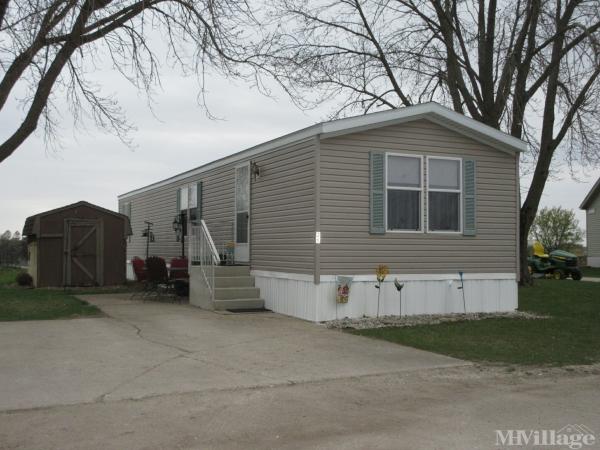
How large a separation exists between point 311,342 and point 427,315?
142 inches

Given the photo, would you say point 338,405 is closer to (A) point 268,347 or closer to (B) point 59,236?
(A) point 268,347

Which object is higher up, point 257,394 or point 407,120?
point 407,120

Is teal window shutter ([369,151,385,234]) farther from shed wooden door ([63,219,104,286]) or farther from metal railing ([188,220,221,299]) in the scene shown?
shed wooden door ([63,219,104,286])

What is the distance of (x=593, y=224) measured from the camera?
120 feet

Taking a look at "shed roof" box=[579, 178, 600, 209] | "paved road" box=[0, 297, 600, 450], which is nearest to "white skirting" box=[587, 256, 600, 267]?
"shed roof" box=[579, 178, 600, 209]

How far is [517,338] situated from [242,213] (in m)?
6.38

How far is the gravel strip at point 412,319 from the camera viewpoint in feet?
34.8

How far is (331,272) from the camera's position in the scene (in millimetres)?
10945

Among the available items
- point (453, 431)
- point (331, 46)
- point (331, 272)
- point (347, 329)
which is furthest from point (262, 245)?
point (331, 46)

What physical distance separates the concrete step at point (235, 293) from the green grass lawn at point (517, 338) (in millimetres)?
3113

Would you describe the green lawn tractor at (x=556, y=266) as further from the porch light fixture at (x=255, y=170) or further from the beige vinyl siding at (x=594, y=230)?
the porch light fixture at (x=255, y=170)

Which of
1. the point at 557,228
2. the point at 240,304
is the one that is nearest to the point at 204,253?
the point at 240,304

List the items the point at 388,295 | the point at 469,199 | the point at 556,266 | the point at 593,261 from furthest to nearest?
the point at 593,261
the point at 556,266
the point at 469,199
the point at 388,295

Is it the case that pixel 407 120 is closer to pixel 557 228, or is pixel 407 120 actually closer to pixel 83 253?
pixel 83 253
